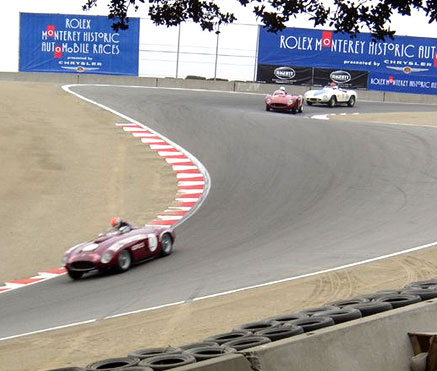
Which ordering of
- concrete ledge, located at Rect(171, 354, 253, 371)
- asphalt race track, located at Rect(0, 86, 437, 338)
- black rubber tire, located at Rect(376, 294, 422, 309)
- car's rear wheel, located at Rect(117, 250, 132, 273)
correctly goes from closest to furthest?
concrete ledge, located at Rect(171, 354, 253, 371)
black rubber tire, located at Rect(376, 294, 422, 309)
asphalt race track, located at Rect(0, 86, 437, 338)
car's rear wheel, located at Rect(117, 250, 132, 273)

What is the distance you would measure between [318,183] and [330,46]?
76.4ft

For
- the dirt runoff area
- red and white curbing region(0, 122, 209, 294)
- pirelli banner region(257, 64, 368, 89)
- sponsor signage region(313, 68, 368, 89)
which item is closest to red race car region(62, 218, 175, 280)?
red and white curbing region(0, 122, 209, 294)

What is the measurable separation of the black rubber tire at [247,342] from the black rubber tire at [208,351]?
0.13 meters

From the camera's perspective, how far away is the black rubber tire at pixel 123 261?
1321cm

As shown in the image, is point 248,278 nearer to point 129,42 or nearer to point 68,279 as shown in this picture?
point 68,279

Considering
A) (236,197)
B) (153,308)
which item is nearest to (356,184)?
(236,197)

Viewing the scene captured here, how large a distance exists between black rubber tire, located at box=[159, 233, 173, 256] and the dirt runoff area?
1.78 metres

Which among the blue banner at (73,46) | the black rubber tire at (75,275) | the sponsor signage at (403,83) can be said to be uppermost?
the blue banner at (73,46)

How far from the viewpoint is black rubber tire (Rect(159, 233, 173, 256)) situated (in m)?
14.1

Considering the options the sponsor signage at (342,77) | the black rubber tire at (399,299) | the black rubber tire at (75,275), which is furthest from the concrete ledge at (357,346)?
the sponsor signage at (342,77)

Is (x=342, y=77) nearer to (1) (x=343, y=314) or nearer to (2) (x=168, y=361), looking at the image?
(1) (x=343, y=314)

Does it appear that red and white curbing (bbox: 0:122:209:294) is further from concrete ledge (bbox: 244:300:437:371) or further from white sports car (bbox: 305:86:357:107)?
white sports car (bbox: 305:86:357:107)

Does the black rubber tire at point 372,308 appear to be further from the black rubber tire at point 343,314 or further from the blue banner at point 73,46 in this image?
the blue banner at point 73,46

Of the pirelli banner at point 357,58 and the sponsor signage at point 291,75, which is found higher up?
the pirelli banner at point 357,58
